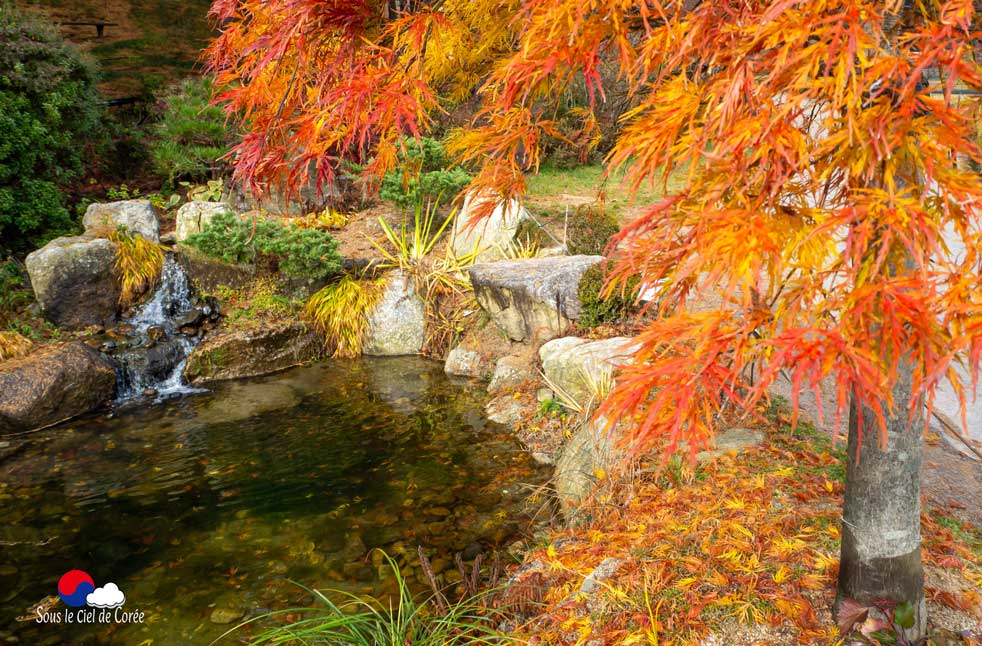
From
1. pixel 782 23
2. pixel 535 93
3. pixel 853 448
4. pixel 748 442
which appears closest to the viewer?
pixel 782 23

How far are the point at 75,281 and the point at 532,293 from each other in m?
5.33

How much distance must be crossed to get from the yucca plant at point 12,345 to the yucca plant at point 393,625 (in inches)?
197

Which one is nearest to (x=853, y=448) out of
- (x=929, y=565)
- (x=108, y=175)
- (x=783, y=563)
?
(x=783, y=563)

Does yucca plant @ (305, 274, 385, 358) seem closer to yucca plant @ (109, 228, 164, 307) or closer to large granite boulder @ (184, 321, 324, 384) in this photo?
large granite boulder @ (184, 321, 324, 384)

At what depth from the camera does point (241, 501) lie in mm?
4832

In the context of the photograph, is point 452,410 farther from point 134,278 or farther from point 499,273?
point 134,278

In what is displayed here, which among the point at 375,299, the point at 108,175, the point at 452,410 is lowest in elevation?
the point at 452,410

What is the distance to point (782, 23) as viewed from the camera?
1411 millimetres

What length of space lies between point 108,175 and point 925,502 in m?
11.6

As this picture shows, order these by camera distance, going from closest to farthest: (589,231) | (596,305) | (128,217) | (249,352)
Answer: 1. (596,305)
2. (249,352)
3. (589,231)
4. (128,217)

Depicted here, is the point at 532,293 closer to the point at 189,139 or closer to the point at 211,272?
the point at 211,272

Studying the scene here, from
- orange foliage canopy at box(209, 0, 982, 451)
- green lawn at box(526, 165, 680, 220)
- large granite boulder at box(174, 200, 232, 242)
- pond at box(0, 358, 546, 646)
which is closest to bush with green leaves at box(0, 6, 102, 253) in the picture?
large granite boulder at box(174, 200, 232, 242)

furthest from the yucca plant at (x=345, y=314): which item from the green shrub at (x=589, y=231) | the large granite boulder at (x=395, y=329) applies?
the green shrub at (x=589, y=231)

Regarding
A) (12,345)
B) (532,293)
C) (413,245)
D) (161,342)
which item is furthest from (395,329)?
(12,345)
